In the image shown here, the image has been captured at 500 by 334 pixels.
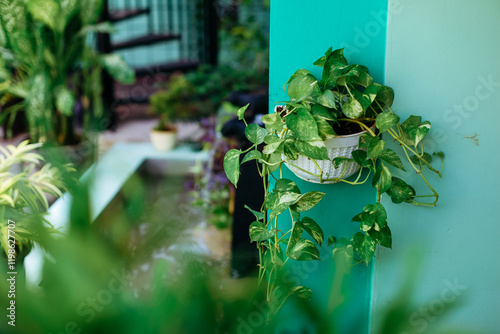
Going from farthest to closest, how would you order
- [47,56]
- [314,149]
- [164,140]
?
[164,140] → [47,56] → [314,149]

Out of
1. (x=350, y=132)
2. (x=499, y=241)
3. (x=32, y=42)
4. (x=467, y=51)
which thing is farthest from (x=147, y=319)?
(x=32, y=42)

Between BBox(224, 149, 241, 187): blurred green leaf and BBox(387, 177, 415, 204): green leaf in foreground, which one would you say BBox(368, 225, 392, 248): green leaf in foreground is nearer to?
BBox(387, 177, 415, 204): green leaf in foreground

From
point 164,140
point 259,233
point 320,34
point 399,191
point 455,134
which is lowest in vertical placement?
point 164,140

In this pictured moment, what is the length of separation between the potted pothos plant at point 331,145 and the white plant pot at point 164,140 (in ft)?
8.63

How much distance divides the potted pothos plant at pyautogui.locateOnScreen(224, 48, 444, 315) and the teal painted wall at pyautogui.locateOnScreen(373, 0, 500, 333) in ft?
0.25

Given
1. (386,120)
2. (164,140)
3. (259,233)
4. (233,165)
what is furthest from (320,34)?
(164,140)

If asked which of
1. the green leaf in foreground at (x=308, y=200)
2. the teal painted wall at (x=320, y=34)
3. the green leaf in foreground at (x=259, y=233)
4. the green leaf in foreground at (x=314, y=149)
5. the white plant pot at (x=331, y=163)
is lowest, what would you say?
the green leaf in foreground at (x=259, y=233)

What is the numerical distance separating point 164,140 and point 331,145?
2.81 m

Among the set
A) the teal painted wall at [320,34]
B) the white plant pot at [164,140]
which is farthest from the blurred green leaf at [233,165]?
the white plant pot at [164,140]

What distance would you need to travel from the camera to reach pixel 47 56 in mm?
2988

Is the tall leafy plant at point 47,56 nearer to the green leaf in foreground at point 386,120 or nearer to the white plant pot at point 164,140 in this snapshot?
the white plant pot at point 164,140

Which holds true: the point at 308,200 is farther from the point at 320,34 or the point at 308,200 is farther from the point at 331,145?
the point at 320,34

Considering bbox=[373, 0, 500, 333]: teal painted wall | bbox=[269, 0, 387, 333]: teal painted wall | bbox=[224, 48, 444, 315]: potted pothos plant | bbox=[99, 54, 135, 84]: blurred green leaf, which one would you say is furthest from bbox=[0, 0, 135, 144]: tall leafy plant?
bbox=[373, 0, 500, 333]: teal painted wall

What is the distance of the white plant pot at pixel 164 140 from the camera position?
3873mm
